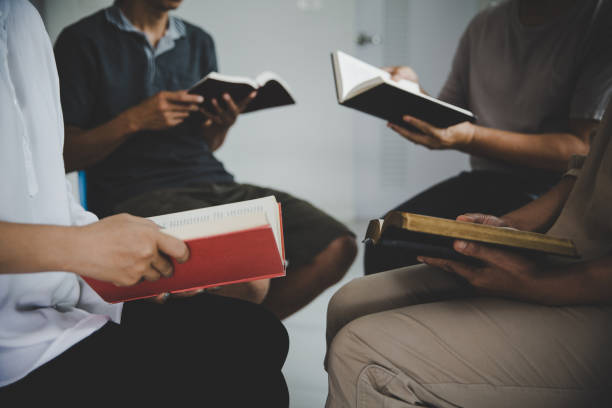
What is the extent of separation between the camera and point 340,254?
1.20 meters

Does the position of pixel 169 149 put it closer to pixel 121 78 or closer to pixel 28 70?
pixel 121 78

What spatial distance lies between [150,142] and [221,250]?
2.91ft

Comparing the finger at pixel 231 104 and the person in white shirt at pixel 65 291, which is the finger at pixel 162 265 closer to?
the person in white shirt at pixel 65 291

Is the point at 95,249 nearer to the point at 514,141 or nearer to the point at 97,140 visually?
the point at 97,140

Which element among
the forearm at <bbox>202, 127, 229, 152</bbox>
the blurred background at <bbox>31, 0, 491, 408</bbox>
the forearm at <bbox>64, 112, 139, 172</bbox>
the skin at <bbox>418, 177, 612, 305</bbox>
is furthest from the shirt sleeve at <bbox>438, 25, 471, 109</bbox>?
the blurred background at <bbox>31, 0, 491, 408</bbox>

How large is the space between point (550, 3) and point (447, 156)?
5.33 ft

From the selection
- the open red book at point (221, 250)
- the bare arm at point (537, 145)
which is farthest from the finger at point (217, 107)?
the bare arm at point (537, 145)

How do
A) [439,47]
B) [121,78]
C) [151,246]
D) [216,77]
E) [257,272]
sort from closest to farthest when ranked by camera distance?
[151,246] → [257,272] → [216,77] → [121,78] → [439,47]

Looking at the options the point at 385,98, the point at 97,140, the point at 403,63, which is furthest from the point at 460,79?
the point at 403,63

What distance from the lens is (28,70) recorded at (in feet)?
1.74

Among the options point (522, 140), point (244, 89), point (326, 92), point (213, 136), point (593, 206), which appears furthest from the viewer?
point (326, 92)

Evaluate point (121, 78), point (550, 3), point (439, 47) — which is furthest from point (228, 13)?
point (550, 3)

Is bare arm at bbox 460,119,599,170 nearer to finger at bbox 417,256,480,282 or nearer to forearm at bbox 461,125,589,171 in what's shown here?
forearm at bbox 461,125,589,171

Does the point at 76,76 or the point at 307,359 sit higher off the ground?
the point at 76,76
